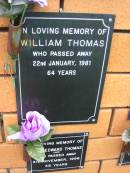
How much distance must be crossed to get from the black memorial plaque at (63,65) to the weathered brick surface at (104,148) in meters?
0.19

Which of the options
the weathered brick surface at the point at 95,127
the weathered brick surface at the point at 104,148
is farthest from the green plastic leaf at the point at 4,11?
the weathered brick surface at the point at 104,148

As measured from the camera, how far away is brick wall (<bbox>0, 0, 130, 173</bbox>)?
1.09 metres

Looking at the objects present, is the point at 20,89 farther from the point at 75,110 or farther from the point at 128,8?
the point at 128,8

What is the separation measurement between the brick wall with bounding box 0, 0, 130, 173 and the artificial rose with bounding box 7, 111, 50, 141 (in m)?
0.13

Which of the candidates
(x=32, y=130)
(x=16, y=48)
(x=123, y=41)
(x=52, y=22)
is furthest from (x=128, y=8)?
(x=32, y=130)

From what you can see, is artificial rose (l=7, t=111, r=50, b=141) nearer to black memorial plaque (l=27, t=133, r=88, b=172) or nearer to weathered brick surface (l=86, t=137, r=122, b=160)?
black memorial plaque (l=27, t=133, r=88, b=172)

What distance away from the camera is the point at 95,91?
4.23 feet

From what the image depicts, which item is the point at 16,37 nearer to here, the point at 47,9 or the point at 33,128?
the point at 47,9

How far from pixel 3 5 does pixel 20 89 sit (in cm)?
39

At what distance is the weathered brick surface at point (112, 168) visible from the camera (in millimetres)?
1604

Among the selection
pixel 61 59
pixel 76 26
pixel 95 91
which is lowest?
pixel 95 91

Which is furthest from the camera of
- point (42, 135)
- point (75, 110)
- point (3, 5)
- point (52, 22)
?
point (75, 110)

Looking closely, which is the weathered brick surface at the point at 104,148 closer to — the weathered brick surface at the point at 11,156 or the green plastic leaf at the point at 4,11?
the weathered brick surface at the point at 11,156

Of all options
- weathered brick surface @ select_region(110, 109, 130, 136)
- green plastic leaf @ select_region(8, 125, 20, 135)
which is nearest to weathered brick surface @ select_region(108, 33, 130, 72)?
weathered brick surface @ select_region(110, 109, 130, 136)
